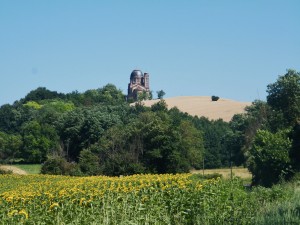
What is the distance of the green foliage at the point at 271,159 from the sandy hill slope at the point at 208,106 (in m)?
57.9

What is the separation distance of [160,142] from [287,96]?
13372 mm


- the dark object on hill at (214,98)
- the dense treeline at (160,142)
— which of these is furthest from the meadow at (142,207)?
the dark object on hill at (214,98)

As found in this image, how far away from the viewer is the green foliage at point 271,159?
130ft

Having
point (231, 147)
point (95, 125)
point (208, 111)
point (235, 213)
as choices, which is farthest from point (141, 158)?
point (208, 111)

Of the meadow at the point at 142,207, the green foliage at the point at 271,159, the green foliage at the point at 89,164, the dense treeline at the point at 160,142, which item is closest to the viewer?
the meadow at the point at 142,207

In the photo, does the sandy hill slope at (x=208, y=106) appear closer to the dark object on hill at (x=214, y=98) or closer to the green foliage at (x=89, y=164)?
the dark object on hill at (x=214, y=98)

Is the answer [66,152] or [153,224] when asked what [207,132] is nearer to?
[66,152]

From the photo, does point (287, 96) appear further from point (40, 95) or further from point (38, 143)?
point (40, 95)

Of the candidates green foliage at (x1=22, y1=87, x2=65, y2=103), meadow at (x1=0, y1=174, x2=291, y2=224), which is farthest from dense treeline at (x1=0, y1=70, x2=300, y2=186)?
green foliage at (x1=22, y1=87, x2=65, y2=103)

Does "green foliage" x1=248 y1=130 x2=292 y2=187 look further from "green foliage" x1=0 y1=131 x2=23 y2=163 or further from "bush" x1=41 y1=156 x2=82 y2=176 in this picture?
"green foliage" x1=0 y1=131 x2=23 y2=163

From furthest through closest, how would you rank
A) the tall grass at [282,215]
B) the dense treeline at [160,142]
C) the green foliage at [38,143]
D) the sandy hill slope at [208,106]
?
the sandy hill slope at [208,106] → the green foliage at [38,143] → the dense treeline at [160,142] → the tall grass at [282,215]

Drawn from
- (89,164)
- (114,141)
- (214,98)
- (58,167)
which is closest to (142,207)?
(58,167)

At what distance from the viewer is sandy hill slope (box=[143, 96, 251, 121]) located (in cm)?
10556

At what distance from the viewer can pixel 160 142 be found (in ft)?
181
